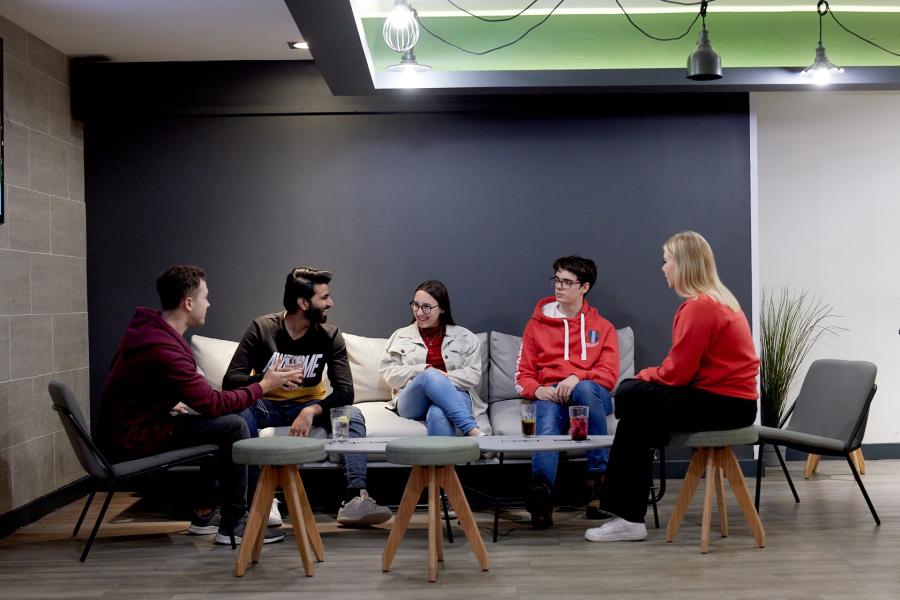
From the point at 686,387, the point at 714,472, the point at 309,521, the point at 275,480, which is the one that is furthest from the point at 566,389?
the point at 275,480

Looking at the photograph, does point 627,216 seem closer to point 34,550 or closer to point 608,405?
point 608,405

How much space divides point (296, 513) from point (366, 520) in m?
0.82

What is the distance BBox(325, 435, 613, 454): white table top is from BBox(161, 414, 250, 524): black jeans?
440 mm

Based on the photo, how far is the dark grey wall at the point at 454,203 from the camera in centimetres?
612

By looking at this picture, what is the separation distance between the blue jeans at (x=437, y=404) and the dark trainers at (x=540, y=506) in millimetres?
498

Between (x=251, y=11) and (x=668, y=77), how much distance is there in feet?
7.88

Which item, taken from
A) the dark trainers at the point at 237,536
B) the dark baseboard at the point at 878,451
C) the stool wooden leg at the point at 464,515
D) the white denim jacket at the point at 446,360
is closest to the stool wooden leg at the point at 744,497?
the stool wooden leg at the point at 464,515

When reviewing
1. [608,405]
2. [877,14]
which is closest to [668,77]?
[877,14]

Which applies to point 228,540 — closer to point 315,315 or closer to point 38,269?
point 315,315

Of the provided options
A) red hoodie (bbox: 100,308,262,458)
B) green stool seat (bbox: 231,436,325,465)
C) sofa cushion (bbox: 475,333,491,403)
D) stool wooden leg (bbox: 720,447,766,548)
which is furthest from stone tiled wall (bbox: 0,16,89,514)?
stool wooden leg (bbox: 720,447,766,548)

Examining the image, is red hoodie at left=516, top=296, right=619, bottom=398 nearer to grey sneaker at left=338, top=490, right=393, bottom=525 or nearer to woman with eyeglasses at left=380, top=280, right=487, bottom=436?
woman with eyeglasses at left=380, top=280, right=487, bottom=436

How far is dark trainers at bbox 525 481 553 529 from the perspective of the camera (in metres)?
4.78

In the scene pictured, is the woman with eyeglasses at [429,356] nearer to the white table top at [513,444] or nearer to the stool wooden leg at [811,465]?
the white table top at [513,444]

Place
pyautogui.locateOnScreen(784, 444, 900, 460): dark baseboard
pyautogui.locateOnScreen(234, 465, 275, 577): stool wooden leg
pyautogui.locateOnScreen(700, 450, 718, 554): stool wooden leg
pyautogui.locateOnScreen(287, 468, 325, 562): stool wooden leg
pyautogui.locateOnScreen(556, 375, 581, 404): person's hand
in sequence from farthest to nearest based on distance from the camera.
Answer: pyautogui.locateOnScreen(784, 444, 900, 460): dark baseboard → pyautogui.locateOnScreen(556, 375, 581, 404): person's hand → pyautogui.locateOnScreen(700, 450, 718, 554): stool wooden leg → pyautogui.locateOnScreen(287, 468, 325, 562): stool wooden leg → pyautogui.locateOnScreen(234, 465, 275, 577): stool wooden leg
